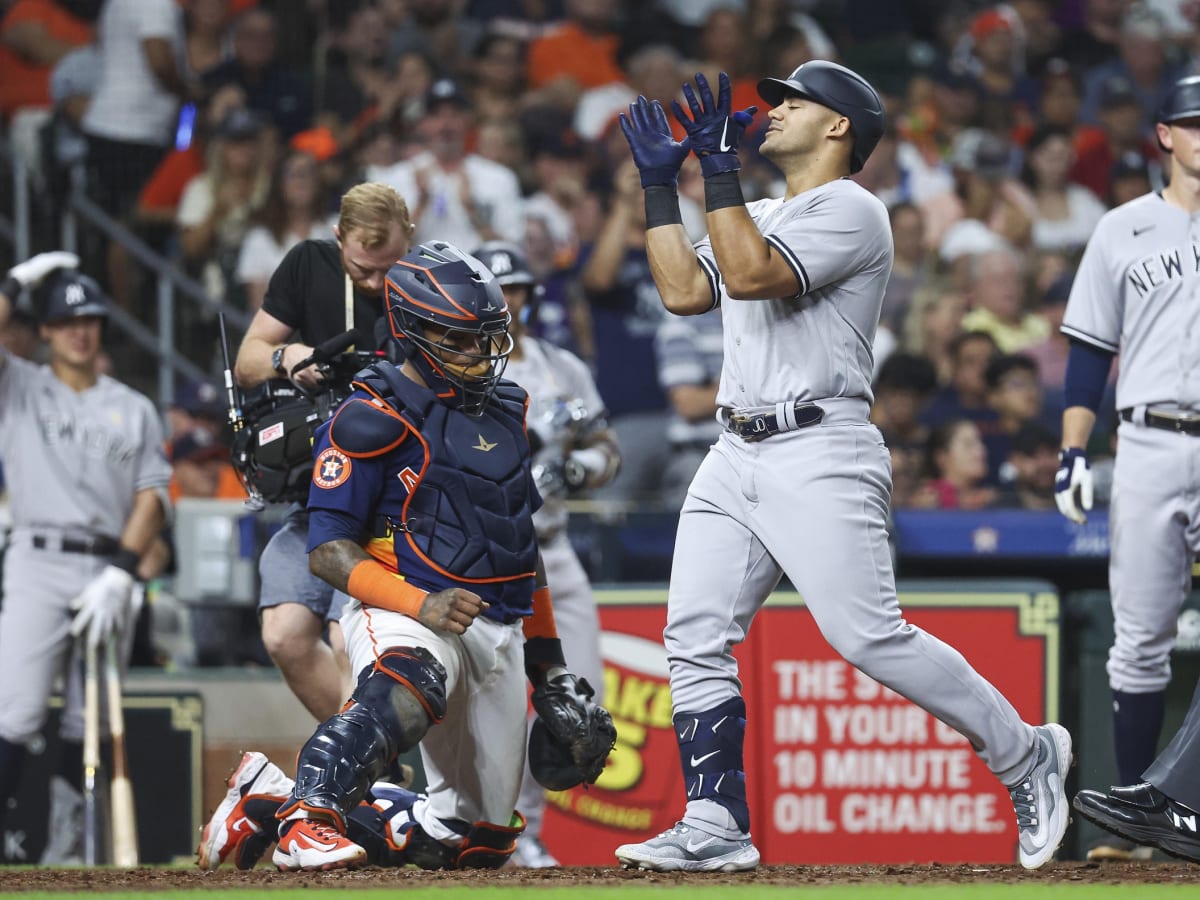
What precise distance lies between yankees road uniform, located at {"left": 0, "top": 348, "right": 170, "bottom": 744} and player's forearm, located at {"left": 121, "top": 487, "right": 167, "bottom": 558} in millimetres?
38

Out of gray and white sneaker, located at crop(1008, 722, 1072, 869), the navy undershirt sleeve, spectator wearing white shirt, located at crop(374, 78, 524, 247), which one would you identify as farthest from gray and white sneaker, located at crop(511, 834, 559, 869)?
spectator wearing white shirt, located at crop(374, 78, 524, 247)

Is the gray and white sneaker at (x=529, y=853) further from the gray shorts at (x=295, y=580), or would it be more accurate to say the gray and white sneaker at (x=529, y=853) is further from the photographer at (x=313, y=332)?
the gray shorts at (x=295, y=580)

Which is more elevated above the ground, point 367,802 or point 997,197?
point 997,197

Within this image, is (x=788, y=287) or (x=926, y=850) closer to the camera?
(x=788, y=287)

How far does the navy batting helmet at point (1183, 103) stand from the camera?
17.9 ft

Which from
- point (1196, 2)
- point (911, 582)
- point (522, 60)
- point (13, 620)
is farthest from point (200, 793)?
point (1196, 2)

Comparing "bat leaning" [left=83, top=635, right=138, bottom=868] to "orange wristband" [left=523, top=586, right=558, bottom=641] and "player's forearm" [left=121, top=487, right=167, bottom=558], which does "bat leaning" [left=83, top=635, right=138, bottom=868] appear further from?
"orange wristband" [left=523, top=586, right=558, bottom=641]

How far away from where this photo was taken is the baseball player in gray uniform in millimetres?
5434

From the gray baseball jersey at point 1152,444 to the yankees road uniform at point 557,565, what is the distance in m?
1.91

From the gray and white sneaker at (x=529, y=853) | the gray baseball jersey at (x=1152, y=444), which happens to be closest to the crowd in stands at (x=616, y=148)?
the gray and white sneaker at (x=529, y=853)

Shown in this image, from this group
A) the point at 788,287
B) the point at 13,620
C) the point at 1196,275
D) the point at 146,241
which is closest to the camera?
the point at 788,287

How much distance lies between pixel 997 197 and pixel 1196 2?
2.37 meters

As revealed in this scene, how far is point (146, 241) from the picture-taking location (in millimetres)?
10484

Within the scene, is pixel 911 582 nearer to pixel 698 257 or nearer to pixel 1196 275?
pixel 1196 275
